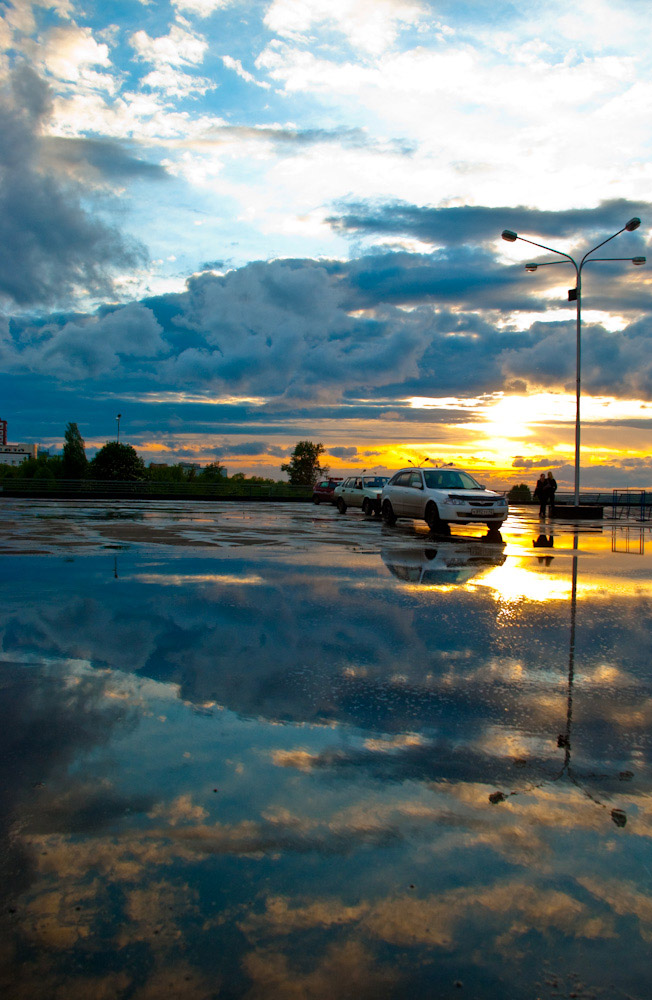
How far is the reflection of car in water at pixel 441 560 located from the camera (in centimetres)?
1095

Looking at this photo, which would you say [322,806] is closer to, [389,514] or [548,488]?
[389,514]

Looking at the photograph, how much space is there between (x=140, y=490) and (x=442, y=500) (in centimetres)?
3995

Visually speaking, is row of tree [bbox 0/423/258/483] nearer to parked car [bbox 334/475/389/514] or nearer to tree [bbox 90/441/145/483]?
tree [bbox 90/441/145/483]

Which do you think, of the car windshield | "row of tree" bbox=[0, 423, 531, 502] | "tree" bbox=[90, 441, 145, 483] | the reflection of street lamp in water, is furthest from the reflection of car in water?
"tree" bbox=[90, 441, 145, 483]

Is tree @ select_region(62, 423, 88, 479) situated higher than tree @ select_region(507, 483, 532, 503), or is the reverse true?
tree @ select_region(62, 423, 88, 479)

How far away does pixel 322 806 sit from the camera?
3.19 meters

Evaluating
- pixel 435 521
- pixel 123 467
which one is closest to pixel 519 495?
pixel 435 521

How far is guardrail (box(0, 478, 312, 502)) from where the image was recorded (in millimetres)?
51025

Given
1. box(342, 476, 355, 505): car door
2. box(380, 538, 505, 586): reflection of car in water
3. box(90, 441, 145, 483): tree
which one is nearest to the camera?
box(380, 538, 505, 586): reflection of car in water

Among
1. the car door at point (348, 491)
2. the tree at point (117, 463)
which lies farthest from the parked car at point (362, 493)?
the tree at point (117, 463)

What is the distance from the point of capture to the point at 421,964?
2234 mm

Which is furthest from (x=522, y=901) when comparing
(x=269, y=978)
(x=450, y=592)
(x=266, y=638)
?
(x=450, y=592)

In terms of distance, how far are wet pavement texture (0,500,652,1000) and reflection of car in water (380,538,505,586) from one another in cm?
344

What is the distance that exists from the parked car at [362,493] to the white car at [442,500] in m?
6.28
